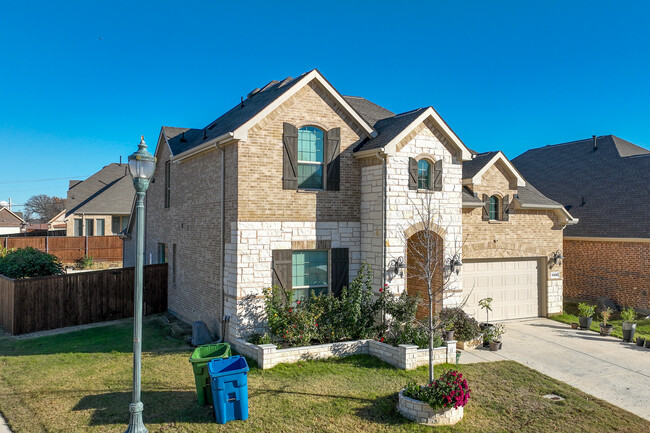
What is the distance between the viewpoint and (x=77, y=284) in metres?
16.7

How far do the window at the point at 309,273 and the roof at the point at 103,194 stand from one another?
27.5m

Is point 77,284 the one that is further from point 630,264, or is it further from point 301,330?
point 630,264

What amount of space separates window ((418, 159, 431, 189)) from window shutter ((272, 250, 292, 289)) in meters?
4.43

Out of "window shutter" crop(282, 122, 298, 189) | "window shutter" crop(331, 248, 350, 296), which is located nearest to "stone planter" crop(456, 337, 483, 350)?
"window shutter" crop(331, 248, 350, 296)

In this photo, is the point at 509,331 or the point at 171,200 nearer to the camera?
the point at 509,331

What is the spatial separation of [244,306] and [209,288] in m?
2.27

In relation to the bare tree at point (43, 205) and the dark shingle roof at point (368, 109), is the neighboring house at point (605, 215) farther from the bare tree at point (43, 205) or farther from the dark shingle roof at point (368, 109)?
the bare tree at point (43, 205)

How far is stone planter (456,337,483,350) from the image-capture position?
44.7ft

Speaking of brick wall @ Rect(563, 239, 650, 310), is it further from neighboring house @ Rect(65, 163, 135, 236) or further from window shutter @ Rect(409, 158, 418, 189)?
neighboring house @ Rect(65, 163, 135, 236)

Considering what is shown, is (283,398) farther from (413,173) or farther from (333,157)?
(413,173)

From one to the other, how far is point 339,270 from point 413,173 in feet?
11.5

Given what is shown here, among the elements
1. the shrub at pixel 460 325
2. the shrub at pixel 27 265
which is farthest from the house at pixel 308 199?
the shrub at pixel 27 265

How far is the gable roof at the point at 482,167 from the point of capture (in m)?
17.5

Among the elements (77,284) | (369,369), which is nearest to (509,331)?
(369,369)
